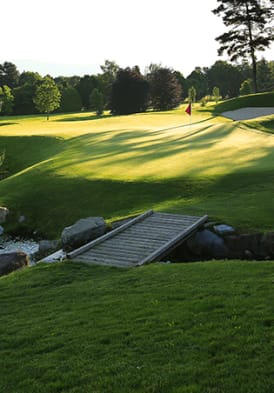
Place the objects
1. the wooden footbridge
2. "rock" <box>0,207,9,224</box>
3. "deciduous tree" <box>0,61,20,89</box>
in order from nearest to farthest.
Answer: the wooden footbridge → "rock" <box>0,207,9,224</box> → "deciduous tree" <box>0,61,20,89</box>

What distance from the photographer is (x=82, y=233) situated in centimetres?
2002

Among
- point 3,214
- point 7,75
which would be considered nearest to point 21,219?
point 3,214

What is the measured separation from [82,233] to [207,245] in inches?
207

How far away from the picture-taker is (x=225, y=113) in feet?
244

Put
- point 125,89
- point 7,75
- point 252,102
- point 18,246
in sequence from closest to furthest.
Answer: point 18,246 → point 252,102 → point 125,89 → point 7,75

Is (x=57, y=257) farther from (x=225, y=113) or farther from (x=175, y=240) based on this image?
(x=225, y=113)

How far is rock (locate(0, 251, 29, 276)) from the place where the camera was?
18062mm

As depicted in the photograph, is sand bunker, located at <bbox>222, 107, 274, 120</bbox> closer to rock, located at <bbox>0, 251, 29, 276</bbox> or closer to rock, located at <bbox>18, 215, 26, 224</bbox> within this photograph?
rock, located at <bbox>18, 215, 26, 224</bbox>

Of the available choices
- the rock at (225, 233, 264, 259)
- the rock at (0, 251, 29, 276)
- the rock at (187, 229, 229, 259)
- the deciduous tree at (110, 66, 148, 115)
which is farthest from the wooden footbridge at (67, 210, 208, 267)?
the deciduous tree at (110, 66, 148, 115)

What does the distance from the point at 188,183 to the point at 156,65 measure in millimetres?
145600

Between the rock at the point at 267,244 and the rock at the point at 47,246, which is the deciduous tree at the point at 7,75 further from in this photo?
the rock at the point at 267,244

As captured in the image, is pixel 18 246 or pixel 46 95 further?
pixel 46 95

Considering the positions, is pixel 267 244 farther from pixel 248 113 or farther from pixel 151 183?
pixel 248 113

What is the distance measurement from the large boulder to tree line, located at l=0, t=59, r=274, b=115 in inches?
3067
